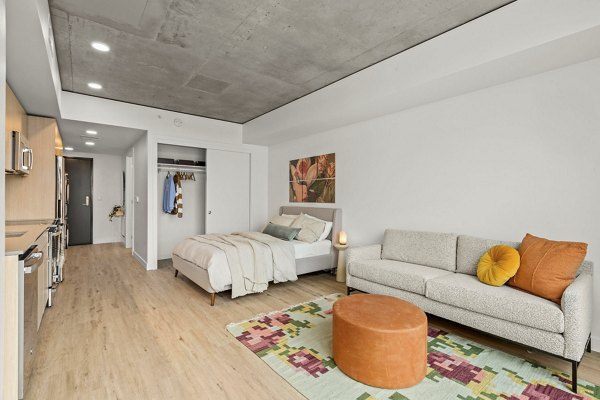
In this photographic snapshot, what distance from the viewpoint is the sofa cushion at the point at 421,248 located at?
313 centimetres

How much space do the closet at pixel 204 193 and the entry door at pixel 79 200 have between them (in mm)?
3042

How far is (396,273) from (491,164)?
1.47 meters

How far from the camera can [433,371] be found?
7.00 ft

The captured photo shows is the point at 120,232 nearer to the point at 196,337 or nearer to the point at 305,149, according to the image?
the point at 305,149

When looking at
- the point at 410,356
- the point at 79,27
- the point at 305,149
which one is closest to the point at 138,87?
the point at 79,27

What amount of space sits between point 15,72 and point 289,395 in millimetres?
3415

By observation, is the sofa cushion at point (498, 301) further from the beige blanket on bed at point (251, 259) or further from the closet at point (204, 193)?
the closet at point (204, 193)

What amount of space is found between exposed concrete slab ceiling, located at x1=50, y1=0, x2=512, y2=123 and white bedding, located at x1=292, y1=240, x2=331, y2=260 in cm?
222

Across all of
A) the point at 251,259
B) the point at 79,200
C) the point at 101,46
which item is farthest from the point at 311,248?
the point at 79,200

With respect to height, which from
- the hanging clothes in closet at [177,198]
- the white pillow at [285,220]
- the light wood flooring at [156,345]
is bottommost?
the light wood flooring at [156,345]

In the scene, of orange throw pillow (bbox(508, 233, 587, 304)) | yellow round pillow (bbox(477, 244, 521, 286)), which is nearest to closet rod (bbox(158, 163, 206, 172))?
yellow round pillow (bbox(477, 244, 521, 286))

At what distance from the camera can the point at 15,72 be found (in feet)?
8.48

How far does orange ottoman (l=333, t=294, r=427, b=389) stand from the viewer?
1.92m

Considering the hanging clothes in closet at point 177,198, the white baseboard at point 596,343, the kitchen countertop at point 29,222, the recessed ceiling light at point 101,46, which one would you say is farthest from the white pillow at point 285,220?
the white baseboard at point 596,343
